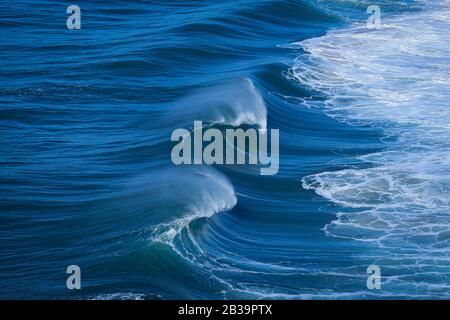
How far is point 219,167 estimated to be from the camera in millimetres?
16422

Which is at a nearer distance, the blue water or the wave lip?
the blue water

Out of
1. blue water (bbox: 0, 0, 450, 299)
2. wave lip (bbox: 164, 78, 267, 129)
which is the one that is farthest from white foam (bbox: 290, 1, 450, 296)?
wave lip (bbox: 164, 78, 267, 129)

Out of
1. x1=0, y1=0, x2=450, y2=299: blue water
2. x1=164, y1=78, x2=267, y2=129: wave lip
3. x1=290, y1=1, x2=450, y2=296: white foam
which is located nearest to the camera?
x1=0, y1=0, x2=450, y2=299: blue water

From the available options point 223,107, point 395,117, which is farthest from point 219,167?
point 395,117

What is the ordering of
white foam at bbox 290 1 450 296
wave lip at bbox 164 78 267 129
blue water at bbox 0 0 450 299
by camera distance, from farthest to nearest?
wave lip at bbox 164 78 267 129 → white foam at bbox 290 1 450 296 → blue water at bbox 0 0 450 299

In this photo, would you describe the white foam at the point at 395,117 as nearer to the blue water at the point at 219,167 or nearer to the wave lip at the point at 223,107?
the blue water at the point at 219,167

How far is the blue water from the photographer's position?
12484mm

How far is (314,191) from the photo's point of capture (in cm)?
1564

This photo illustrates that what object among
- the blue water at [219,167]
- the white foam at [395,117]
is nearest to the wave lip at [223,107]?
the blue water at [219,167]

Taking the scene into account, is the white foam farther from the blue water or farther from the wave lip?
the wave lip

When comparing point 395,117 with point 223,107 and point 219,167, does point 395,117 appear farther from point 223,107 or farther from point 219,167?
point 219,167

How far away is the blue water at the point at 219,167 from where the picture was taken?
1248 centimetres
